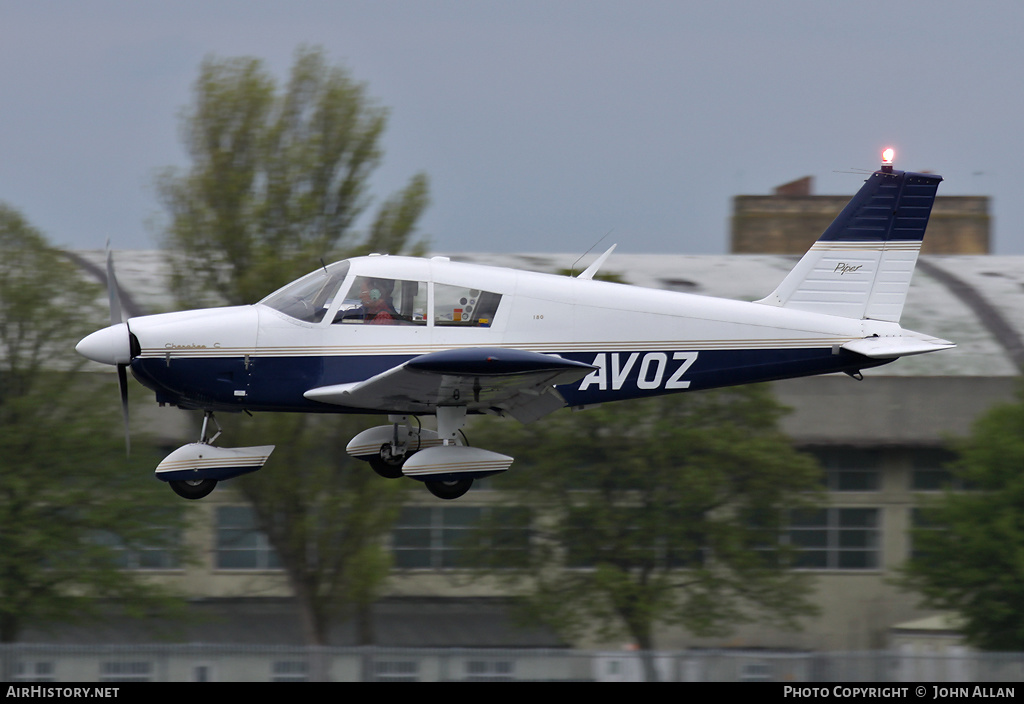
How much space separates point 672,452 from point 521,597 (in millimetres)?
5110

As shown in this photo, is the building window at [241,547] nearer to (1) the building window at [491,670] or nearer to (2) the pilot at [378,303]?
(1) the building window at [491,670]

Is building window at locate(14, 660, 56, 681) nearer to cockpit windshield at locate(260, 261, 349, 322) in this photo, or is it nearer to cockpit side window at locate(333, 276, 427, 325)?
cockpit windshield at locate(260, 261, 349, 322)

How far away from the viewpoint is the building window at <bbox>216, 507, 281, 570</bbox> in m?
31.2

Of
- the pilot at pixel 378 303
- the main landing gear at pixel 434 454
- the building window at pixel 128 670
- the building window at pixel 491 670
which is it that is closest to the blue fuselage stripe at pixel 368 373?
the pilot at pixel 378 303

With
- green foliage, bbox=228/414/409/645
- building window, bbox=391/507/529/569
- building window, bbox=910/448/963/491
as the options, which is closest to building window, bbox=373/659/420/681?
green foliage, bbox=228/414/409/645

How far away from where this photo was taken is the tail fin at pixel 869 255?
1265cm

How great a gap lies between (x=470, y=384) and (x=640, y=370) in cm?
184

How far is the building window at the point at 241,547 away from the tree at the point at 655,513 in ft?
20.4

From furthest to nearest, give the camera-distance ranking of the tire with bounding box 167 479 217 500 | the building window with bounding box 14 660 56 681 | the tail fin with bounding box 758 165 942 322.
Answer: the building window with bounding box 14 660 56 681
the tail fin with bounding box 758 165 942 322
the tire with bounding box 167 479 217 500

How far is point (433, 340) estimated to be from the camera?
36.6 ft

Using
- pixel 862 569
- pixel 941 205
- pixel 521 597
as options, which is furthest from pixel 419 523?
pixel 941 205

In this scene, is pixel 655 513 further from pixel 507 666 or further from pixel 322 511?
pixel 507 666

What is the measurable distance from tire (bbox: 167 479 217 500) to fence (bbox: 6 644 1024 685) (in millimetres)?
4116
